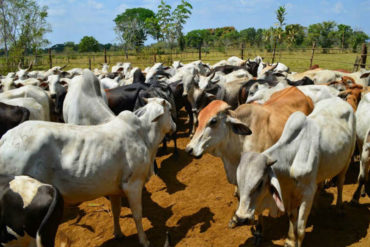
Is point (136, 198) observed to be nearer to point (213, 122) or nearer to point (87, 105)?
point (213, 122)

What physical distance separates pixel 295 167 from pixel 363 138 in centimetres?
241

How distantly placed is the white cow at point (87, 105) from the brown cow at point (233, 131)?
1725mm

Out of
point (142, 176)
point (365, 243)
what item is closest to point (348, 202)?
point (365, 243)

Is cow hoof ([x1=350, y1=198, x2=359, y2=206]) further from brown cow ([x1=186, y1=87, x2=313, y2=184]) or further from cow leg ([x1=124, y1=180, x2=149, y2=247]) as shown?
cow leg ([x1=124, y1=180, x2=149, y2=247])

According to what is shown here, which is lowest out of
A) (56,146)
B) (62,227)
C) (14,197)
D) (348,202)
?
(62,227)

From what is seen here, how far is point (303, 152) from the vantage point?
10.9ft

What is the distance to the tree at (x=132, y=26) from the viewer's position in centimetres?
4961

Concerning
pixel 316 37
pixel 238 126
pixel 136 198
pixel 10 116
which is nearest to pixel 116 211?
pixel 136 198

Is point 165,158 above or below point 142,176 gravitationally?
below

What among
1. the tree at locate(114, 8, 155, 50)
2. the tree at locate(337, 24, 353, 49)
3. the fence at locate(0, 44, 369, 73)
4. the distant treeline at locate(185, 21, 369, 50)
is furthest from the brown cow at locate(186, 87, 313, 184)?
the tree at locate(114, 8, 155, 50)

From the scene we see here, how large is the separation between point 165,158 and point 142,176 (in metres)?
3.19

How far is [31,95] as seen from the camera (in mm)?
6562

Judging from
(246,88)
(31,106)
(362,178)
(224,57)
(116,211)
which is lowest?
(116,211)

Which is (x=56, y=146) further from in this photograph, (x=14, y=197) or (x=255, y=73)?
(x=255, y=73)
